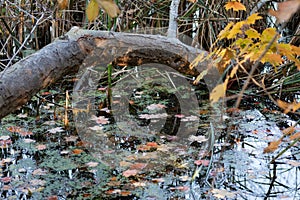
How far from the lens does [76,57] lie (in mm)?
1708

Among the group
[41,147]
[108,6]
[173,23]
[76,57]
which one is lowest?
[41,147]

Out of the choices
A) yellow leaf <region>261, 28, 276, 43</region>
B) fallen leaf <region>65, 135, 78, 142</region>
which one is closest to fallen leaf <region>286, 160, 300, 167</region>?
yellow leaf <region>261, 28, 276, 43</region>

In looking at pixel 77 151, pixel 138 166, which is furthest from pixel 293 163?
pixel 77 151

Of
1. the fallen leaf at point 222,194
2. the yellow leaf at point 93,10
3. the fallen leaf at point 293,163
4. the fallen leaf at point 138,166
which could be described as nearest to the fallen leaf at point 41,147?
the fallen leaf at point 138,166

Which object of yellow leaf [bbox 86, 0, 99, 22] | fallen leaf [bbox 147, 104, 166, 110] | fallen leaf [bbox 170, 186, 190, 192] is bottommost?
fallen leaf [bbox 170, 186, 190, 192]

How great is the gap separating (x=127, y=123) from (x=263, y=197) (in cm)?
104

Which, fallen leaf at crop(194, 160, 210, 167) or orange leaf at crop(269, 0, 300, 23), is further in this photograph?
fallen leaf at crop(194, 160, 210, 167)

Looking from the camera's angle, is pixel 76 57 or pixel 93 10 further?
pixel 76 57

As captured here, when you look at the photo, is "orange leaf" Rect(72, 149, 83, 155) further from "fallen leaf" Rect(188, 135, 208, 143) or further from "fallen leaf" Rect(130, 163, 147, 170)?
"fallen leaf" Rect(188, 135, 208, 143)

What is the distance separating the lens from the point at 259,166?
1.95 metres

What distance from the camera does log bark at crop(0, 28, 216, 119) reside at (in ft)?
4.37

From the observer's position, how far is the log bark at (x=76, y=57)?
133cm

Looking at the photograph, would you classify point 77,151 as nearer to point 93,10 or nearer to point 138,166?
point 138,166

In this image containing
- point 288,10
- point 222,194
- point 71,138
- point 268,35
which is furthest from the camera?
point 71,138
